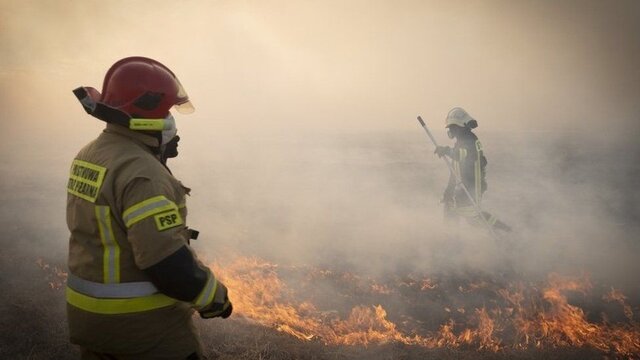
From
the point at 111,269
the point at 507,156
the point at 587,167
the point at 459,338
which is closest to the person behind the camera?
the point at 111,269

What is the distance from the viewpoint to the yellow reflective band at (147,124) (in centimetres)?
194

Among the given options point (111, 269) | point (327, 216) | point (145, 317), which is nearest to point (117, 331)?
point (145, 317)

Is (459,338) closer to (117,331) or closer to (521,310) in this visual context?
(521,310)

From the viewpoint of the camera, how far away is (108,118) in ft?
6.41

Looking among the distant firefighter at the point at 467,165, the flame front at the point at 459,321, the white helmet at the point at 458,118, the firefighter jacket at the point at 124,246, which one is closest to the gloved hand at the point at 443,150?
the distant firefighter at the point at 467,165

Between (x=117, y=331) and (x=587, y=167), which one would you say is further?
(x=587, y=167)

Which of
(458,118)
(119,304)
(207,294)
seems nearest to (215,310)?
(207,294)

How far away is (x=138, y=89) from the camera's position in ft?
6.57

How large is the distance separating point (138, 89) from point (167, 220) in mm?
691

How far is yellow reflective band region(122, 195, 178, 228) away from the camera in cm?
171

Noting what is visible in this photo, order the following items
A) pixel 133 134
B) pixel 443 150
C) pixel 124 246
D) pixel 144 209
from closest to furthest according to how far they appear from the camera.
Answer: pixel 144 209
pixel 124 246
pixel 133 134
pixel 443 150

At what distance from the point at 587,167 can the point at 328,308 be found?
20646 mm

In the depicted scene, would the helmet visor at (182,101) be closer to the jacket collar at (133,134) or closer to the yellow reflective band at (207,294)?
the jacket collar at (133,134)

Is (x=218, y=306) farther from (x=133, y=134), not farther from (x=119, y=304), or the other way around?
(x=133, y=134)
